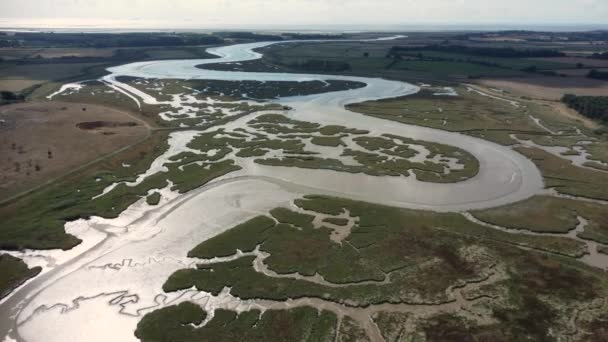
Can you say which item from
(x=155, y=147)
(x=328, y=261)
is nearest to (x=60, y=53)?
(x=155, y=147)

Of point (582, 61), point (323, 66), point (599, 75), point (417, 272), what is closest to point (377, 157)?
point (417, 272)

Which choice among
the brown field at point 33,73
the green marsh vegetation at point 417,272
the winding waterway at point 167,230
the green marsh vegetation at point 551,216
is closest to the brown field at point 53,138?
the winding waterway at point 167,230

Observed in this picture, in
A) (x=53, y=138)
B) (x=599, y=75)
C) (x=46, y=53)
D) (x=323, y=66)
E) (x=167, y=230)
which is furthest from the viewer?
(x=46, y=53)

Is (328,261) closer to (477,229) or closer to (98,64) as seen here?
(477,229)

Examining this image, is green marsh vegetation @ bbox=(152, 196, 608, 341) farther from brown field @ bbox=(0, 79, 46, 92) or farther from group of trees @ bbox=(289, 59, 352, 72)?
group of trees @ bbox=(289, 59, 352, 72)

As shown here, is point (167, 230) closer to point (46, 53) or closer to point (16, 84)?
point (16, 84)

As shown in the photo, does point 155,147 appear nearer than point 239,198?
No

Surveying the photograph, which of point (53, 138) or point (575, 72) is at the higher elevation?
point (575, 72)
